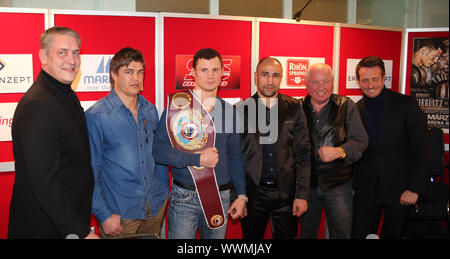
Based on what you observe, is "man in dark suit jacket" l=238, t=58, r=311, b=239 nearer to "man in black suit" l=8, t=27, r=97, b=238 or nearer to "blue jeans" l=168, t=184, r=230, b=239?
"blue jeans" l=168, t=184, r=230, b=239

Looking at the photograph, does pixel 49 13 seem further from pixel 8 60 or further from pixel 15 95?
pixel 15 95

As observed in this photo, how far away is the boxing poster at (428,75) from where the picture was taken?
360cm

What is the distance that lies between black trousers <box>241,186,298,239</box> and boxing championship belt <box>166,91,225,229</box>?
31cm

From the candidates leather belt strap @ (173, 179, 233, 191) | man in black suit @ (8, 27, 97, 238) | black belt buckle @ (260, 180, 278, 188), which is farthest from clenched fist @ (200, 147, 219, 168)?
man in black suit @ (8, 27, 97, 238)

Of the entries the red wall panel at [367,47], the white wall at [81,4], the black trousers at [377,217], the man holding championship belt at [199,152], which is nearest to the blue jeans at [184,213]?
the man holding championship belt at [199,152]

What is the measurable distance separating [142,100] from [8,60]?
1.39 metres

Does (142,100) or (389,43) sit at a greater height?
(389,43)

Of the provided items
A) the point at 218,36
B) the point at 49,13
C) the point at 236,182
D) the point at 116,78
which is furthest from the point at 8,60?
the point at 236,182

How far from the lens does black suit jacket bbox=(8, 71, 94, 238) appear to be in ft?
4.83

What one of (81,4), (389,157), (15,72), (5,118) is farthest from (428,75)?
(81,4)

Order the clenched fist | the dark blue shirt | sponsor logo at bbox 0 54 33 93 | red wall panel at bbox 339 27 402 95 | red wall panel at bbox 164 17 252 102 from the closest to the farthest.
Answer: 1. the dark blue shirt
2. the clenched fist
3. sponsor logo at bbox 0 54 33 93
4. red wall panel at bbox 164 17 252 102
5. red wall panel at bbox 339 27 402 95

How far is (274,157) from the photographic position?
2.37 m

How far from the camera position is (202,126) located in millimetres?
2152
